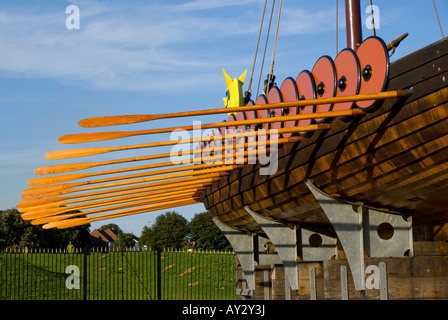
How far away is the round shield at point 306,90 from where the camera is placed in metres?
8.70

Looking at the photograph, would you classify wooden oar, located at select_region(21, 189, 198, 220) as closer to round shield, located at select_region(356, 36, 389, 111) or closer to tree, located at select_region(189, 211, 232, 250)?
round shield, located at select_region(356, 36, 389, 111)

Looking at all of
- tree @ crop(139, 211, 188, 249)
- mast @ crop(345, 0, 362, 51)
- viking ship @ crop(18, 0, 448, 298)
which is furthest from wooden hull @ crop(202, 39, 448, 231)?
tree @ crop(139, 211, 188, 249)

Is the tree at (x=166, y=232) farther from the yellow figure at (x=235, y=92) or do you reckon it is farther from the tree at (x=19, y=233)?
the yellow figure at (x=235, y=92)

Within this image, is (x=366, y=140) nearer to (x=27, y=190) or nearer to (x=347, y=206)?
(x=347, y=206)

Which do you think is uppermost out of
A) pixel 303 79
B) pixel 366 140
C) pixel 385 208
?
pixel 303 79

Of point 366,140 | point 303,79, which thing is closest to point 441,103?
point 366,140

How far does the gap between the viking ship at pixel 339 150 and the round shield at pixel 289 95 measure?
0.02 m

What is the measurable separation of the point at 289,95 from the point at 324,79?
1.10 meters

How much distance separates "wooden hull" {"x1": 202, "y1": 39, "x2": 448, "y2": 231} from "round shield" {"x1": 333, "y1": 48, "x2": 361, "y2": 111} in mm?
333

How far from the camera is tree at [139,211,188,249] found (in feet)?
233

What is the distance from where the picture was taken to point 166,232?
71.9 metres

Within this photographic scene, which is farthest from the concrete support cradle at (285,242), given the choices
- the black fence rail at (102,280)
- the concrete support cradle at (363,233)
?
the black fence rail at (102,280)
